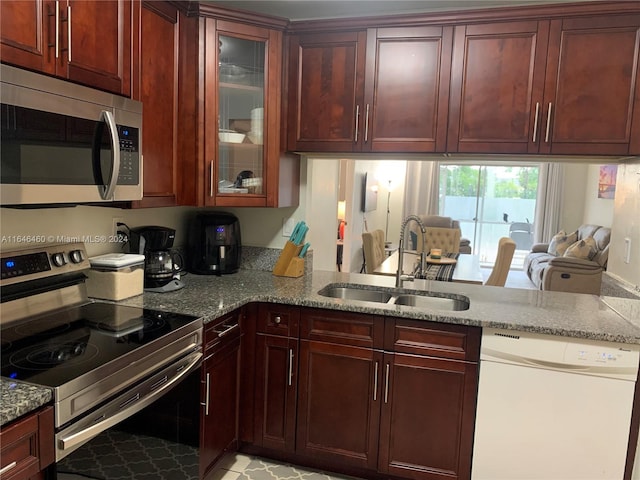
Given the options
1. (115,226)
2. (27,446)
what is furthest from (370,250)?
(27,446)

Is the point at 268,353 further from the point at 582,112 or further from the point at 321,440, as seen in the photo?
the point at 582,112

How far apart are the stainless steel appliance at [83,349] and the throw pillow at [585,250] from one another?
5.91 m

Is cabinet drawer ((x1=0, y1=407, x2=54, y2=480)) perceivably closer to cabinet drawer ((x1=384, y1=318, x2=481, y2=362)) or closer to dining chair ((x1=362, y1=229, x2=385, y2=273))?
cabinet drawer ((x1=384, y1=318, x2=481, y2=362))

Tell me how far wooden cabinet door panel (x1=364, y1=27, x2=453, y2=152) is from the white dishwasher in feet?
3.51

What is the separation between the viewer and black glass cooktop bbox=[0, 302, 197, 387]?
1.37 m

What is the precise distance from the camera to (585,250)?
6273mm

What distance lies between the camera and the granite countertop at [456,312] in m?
1.97

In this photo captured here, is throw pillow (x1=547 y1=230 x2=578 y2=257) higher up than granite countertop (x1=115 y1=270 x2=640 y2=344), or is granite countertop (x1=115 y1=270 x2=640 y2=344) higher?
granite countertop (x1=115 y1=270 x2=640 y2=344)

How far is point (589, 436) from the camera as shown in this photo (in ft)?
6.41

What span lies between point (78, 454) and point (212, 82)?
1815 mm

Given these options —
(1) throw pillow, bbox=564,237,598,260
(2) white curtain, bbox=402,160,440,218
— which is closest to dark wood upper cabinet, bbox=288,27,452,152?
(1) throw pillow, bbox=564,237,598,260

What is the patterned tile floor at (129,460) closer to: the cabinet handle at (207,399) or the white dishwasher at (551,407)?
the cabinet handle at (207,399)

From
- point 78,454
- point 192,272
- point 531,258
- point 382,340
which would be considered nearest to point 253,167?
point 192,272

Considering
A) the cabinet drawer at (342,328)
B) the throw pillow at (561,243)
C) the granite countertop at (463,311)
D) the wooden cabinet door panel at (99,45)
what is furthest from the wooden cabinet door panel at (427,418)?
the throw pillow at (561,243)
